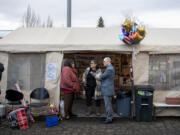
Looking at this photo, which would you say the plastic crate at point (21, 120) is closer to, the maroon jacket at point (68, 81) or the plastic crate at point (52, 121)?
the plastic crate at point (52, 121)

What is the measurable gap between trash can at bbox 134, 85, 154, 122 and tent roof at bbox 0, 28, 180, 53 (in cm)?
120

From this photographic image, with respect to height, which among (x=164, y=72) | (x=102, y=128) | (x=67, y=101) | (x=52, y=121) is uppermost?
(x=164, y=72)

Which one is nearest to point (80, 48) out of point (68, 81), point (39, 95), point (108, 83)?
point (68, 81)

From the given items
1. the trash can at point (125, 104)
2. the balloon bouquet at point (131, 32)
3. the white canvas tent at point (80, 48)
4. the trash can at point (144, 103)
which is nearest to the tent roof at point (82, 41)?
the white canvas tent at point (80, 48)

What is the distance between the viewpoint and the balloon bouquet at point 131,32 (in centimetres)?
595

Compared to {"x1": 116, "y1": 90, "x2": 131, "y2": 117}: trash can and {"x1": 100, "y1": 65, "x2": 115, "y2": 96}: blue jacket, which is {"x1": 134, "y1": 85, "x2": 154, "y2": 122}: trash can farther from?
{"x1": 100, "y1": 65, "x2": 115, "y2": 96}: blue jacket

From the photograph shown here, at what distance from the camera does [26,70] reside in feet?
21.7

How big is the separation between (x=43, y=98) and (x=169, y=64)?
12.8ft

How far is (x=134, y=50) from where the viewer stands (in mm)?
6188

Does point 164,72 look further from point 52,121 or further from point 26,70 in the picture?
point 26,70

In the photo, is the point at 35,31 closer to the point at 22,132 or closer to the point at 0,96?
the point at 0,96

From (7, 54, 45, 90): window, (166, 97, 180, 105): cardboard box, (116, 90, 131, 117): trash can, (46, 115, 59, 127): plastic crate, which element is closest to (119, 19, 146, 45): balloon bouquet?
(116, 90, 131, 117): trash can

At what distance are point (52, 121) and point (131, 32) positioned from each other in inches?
130

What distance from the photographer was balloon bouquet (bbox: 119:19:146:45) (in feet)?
19.5
